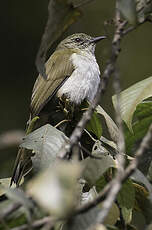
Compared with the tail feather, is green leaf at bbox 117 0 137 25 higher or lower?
higher

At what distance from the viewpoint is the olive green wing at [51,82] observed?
3.92 meters

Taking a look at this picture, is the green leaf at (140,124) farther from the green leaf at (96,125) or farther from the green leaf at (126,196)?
the green leaf at (126,196)

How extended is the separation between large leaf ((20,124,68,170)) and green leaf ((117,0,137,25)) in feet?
2.31

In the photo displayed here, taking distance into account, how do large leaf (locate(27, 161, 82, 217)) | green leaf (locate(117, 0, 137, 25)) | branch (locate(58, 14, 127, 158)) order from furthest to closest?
green leaf (locate(117, 0, 137, 25)), branch (locate(58, 14, 127, 158)), large leaf (locate(27, 161, 82, 217))

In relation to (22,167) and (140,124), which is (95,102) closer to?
(140,124)

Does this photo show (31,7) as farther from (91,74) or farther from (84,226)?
(84,226)

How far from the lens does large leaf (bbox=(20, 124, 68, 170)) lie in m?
2.17

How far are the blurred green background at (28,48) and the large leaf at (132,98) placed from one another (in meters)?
4.62

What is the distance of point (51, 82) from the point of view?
4.11 metres

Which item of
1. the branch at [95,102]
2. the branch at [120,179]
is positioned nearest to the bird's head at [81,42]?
the branch at [95,102]

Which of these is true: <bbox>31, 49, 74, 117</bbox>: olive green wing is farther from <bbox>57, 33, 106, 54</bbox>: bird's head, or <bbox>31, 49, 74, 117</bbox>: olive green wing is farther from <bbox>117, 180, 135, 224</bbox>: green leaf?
<bbox>117, 180, 135, 224</bbox>: green leaf

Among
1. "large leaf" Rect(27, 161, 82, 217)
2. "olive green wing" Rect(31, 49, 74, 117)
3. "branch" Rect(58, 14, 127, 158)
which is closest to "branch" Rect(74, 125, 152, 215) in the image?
"large leaf" Rect(27, 161, 82, 217)

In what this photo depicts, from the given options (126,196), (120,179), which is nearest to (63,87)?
(126,196)

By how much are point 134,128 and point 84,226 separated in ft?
4.44
